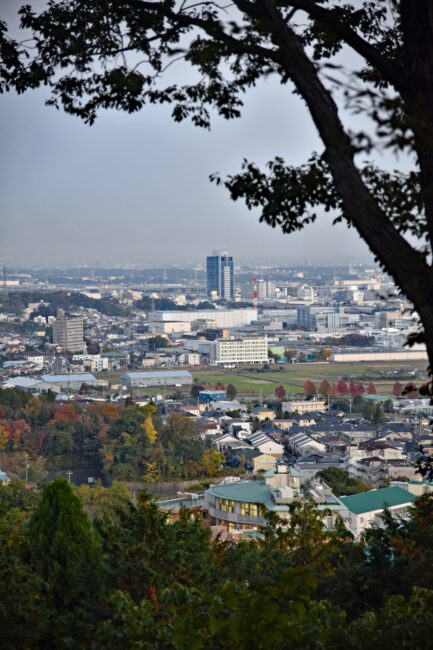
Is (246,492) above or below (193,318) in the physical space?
above

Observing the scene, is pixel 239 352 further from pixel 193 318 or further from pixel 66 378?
pixel 193 318

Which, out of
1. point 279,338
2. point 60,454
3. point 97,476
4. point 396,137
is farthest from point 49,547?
point 279,338

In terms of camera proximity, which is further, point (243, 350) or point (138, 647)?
point (243, 350)

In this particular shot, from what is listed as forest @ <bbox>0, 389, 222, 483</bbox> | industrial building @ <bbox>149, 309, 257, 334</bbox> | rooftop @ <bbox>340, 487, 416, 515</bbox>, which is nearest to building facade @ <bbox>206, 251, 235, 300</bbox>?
industrial building @ <bbox>149, 309, 257, 334</bbox>

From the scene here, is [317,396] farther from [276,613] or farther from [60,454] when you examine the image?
[276,613]

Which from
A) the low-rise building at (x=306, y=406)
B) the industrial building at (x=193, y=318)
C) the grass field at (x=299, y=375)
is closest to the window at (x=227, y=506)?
the low-rise building at (x=306, y=406)

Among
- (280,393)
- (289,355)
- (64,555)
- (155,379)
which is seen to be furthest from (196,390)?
(64,555)

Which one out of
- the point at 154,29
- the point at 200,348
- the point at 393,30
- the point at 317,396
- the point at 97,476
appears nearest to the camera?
the point at 154,29
